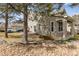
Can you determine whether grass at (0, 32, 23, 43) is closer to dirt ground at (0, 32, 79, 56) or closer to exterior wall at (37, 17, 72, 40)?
dirt ground at (0, 32, 79, 56)

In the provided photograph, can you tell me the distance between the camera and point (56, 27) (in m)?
2.78

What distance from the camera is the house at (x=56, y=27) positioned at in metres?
2.77

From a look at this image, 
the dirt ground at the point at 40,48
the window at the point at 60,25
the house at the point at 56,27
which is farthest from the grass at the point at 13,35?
the window at the point at 60,25

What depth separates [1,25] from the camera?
276 cm

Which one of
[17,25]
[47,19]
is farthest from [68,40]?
[17,25]

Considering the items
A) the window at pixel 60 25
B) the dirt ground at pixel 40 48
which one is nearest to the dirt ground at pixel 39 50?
the dirt ground at pixel 40 48

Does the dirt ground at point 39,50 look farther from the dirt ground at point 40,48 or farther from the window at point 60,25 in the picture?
the window at point 60,25

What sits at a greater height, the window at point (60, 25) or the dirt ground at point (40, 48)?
the window at point (60, 25)

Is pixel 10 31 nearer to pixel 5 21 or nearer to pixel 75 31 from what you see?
pixel 5 21

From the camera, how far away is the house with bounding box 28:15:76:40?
277 cm

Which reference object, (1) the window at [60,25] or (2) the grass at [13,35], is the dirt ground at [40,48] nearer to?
(2) the grass at [13,35]

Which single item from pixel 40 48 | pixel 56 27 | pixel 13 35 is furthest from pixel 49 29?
pixel 13 35

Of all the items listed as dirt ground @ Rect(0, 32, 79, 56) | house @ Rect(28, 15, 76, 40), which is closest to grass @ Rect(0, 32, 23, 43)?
dirt ground @ Rect(0, 32, 79, 56)

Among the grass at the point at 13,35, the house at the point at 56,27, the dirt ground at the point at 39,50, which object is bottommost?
the dirt ground at the point at 39,50
